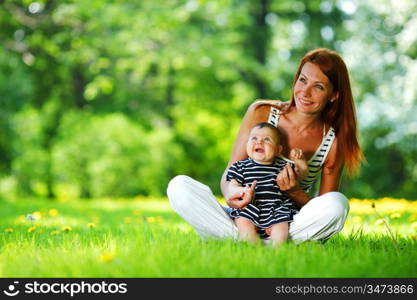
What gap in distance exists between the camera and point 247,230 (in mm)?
3254

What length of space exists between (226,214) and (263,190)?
0.92 ft

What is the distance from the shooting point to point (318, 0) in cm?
1523

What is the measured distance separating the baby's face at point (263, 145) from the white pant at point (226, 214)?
363mm

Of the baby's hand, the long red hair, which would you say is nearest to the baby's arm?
the baby's hand

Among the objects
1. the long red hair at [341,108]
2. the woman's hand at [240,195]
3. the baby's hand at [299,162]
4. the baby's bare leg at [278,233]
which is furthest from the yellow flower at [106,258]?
the long red hair at [341,108]

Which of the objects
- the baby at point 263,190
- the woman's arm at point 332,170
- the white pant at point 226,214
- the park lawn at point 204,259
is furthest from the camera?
the woman's arm at point 332,170

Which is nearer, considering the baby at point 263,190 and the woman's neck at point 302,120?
the baby at point 263,190

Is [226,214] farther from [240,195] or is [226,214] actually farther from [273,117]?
[273,117]

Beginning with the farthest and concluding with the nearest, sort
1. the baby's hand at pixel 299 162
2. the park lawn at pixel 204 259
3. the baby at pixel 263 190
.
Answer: the baby's hand at pixel 299 162 < the baby at pixel 263 190 < the park lawn at pixel 204 259

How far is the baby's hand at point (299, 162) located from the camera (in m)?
3.39

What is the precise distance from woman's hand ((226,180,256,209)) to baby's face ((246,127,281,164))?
182 millimetres

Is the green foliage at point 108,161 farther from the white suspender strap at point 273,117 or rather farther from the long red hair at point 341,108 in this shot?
the long red hair at point 341,108

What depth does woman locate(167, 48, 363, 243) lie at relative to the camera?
322 cm

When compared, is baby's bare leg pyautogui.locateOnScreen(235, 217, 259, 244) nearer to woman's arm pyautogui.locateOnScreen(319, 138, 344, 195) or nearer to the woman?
the woman
